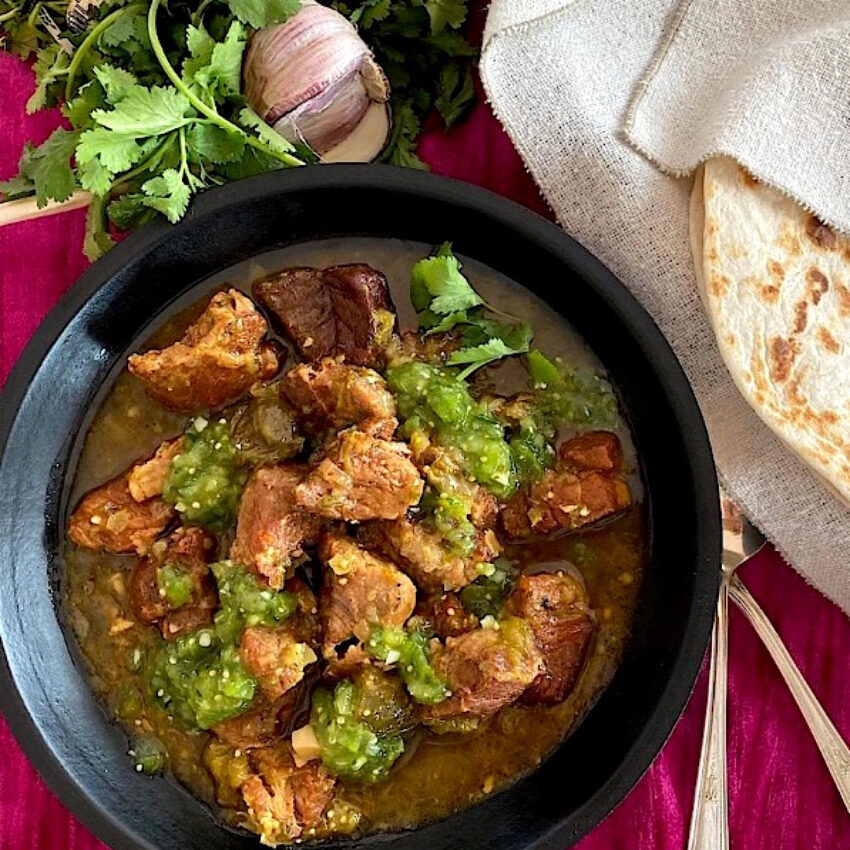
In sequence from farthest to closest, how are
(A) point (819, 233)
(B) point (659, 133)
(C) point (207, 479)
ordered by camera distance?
(B) point (659, 133)
(A) point (819, 233)
(C) point (207, 479)

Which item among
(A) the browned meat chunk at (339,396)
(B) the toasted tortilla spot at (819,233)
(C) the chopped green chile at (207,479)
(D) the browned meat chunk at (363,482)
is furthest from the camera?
(B) the toasted tortilla spot at (819,233)

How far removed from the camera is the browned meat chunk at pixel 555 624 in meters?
2.71

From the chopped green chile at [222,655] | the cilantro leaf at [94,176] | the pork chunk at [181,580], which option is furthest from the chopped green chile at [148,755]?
the cilantro leaf at [94,176]

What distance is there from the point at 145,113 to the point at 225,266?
0.48 m

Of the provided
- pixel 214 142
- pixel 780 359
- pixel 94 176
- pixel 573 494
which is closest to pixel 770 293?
pixel 780 359

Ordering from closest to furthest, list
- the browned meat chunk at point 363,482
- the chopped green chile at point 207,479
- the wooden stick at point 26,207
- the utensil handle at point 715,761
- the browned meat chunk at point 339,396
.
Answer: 1. the browned meat chunk at point 363,482
2. the browned meat chunk at point 339,396
3. the chopped green chile at point 207,479
4. the wooden stick at point 26,207
5. the utensil handle at point 715,761

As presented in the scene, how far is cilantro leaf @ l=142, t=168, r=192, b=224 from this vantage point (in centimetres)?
268

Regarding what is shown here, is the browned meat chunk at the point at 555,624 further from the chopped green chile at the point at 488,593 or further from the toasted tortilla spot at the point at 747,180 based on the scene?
the toasted tortilla spot at the point at 747,180

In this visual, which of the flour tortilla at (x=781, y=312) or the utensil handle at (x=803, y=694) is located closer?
the flour tortilla at (x=781, y=312)

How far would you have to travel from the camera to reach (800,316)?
283 centimetres

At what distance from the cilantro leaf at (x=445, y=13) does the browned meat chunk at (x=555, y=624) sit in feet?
4.87

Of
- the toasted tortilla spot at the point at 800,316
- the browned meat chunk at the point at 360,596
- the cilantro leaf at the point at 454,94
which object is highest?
the cilantro leaf at the point at 454,94

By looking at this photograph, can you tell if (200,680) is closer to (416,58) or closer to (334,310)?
(334,310)

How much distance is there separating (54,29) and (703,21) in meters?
1.79
